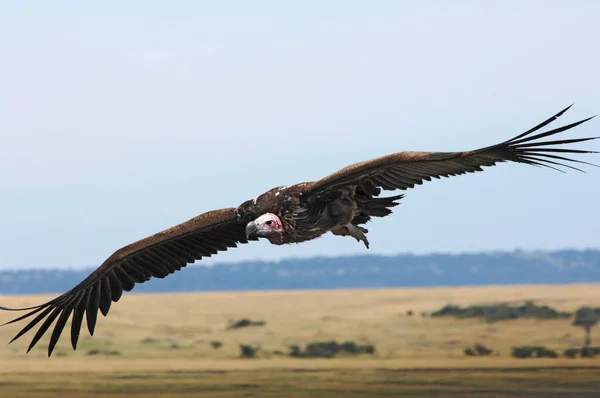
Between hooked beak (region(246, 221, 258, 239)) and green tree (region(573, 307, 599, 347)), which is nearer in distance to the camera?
hooked beak (region(246, 221, 258, 239))

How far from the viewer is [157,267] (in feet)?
70.6

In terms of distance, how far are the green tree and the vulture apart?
116ft

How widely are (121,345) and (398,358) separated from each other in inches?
468

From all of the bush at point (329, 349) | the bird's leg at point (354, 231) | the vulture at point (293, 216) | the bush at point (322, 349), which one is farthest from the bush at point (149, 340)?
the bird's leg at point (354, 231)

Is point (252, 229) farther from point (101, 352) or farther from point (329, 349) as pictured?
point (101, 352)

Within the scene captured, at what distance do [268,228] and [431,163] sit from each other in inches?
89.3

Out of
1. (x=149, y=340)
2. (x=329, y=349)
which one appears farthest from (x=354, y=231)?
(x=149, y=340)

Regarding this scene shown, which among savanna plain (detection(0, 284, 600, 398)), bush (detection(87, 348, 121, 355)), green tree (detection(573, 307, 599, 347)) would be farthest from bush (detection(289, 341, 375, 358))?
green tree (detection(573, 307, 599, 347))

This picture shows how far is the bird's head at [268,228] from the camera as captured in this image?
18.5m

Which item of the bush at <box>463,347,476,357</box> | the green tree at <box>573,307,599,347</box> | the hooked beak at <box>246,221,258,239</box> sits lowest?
the bush at <box>463,347,476,357</box>

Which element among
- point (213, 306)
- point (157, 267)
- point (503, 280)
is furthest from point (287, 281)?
point (157, 267)

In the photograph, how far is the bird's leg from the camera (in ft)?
62.5

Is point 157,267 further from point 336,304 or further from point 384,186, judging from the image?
point 336,304

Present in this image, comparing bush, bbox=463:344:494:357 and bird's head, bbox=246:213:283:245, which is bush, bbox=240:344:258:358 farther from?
bird's head, bbox=246:213:283:245
